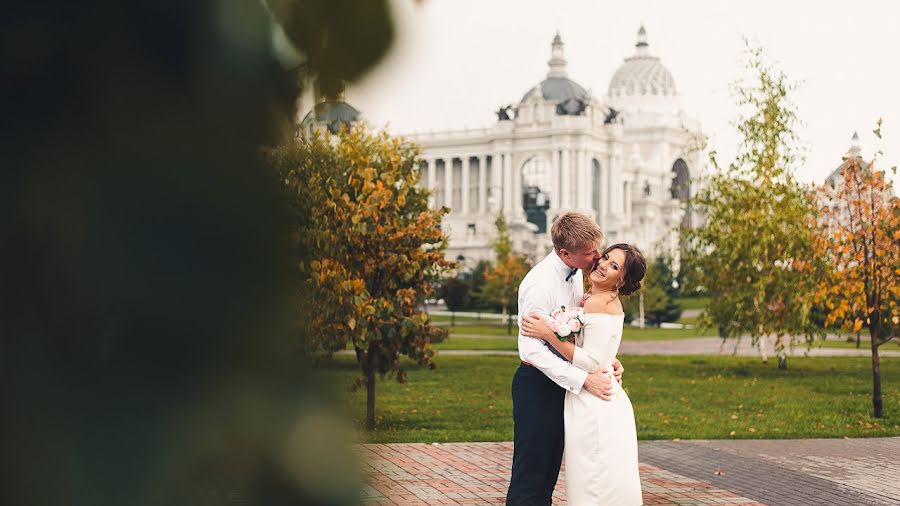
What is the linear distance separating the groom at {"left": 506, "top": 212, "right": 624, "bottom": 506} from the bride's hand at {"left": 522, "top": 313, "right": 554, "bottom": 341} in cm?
4

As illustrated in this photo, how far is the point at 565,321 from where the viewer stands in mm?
4906

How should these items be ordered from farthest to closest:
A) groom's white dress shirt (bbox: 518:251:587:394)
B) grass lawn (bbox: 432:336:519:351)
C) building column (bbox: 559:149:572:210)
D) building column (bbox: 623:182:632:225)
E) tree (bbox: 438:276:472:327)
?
building column (bbox: 623:182:632:225), building column (bbox: 559:149:572:210), tree (bbox: 438:276:472:327), grass lawn (bbox: 432:336:519:351), groom's white dress shirt (bbox: 518:251:587:394)

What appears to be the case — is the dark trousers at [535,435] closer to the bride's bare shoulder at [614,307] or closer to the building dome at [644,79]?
the bride's bare shoulder at [614,307]

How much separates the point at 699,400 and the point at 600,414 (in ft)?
35.4

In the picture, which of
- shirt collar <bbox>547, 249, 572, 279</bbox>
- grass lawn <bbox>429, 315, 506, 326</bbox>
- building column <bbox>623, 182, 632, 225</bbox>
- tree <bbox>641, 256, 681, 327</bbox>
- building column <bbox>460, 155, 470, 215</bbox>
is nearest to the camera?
shirt collar <bbox>547, 249, 572, 279</bbox>

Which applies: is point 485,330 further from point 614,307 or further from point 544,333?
point 544,333

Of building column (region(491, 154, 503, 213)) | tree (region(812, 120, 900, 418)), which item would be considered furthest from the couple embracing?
building column (region(491, 154, 503, 213))

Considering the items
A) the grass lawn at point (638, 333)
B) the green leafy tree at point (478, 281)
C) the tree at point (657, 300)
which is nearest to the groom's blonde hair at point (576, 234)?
the grass lawn at point (638, 333)

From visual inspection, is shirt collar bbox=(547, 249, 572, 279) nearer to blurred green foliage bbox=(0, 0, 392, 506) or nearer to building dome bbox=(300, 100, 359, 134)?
building dome bbox=(300, 100, 359, 134)

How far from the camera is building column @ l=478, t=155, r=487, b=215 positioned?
99.7m

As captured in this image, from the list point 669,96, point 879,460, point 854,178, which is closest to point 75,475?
point 879,460

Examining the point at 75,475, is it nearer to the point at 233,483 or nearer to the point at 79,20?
the point at 233,483

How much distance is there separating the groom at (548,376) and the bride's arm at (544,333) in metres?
0.03

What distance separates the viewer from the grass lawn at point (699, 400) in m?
11.6
